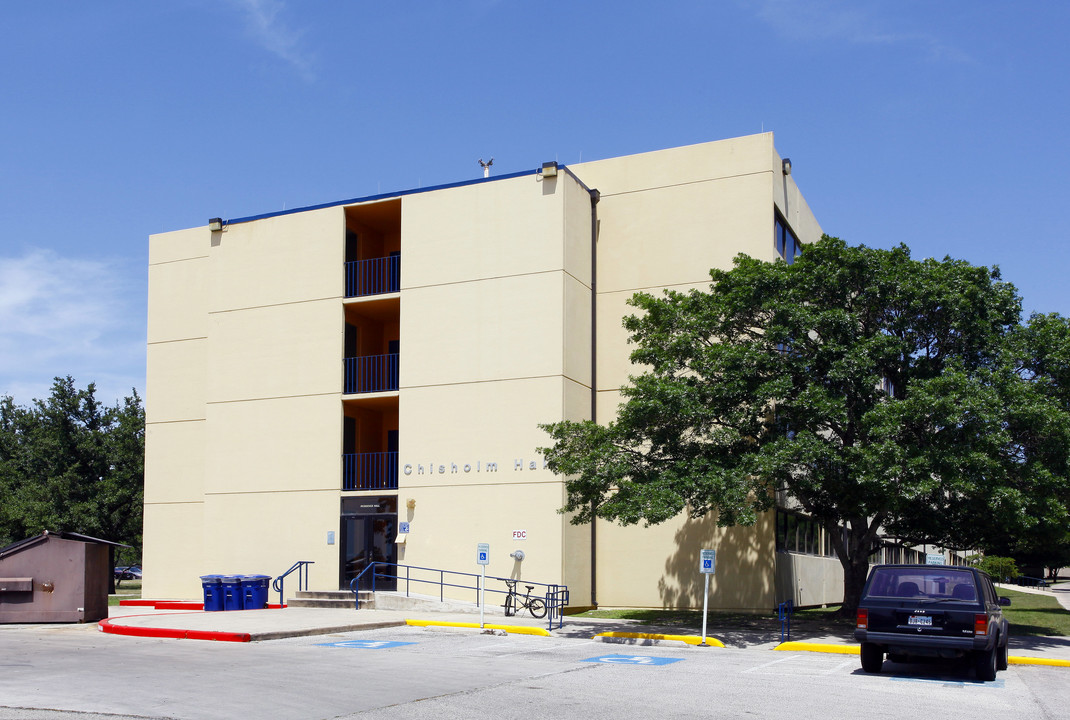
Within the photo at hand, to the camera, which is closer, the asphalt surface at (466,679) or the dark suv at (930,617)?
the asphalt surface at (466,679)

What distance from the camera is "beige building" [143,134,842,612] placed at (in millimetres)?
28094

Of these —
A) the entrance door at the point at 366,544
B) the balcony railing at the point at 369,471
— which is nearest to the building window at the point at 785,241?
the balcony railing at the point at 369,471

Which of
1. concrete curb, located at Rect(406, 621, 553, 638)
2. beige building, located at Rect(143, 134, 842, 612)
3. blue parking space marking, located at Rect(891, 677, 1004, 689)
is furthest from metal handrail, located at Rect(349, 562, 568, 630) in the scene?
blue parking space marking, located at Rect(891, 677, 1004, 689)

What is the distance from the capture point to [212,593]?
26672mm

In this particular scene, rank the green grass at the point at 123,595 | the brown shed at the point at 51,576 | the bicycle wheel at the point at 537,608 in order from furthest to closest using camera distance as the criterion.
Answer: the green grass at the point at 123,595 < the bicycle wheel at the point at 537,608 < the brown shed at the point at 51,576

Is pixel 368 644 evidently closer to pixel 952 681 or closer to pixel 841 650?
pixel 841 650

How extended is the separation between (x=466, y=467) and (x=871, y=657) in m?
14.8

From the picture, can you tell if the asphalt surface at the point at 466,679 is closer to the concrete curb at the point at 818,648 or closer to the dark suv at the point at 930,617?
the concrete curb at the point at 818,648

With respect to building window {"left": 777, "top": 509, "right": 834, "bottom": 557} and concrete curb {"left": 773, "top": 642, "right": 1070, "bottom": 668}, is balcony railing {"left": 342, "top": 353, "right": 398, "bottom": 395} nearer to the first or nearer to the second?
building window {"left": 777, "top": 509, "right": 834, "bottom": 557}

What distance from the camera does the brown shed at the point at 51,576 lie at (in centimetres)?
2341

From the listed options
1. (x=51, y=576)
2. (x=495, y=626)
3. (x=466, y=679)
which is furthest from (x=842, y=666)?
(x=51, y=576)

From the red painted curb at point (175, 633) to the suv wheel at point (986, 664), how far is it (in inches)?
507

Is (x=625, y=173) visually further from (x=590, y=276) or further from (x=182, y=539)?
(x=182, y=539)

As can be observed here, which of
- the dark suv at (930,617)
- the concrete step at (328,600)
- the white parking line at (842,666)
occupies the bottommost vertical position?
the concrete step at (328,600)
